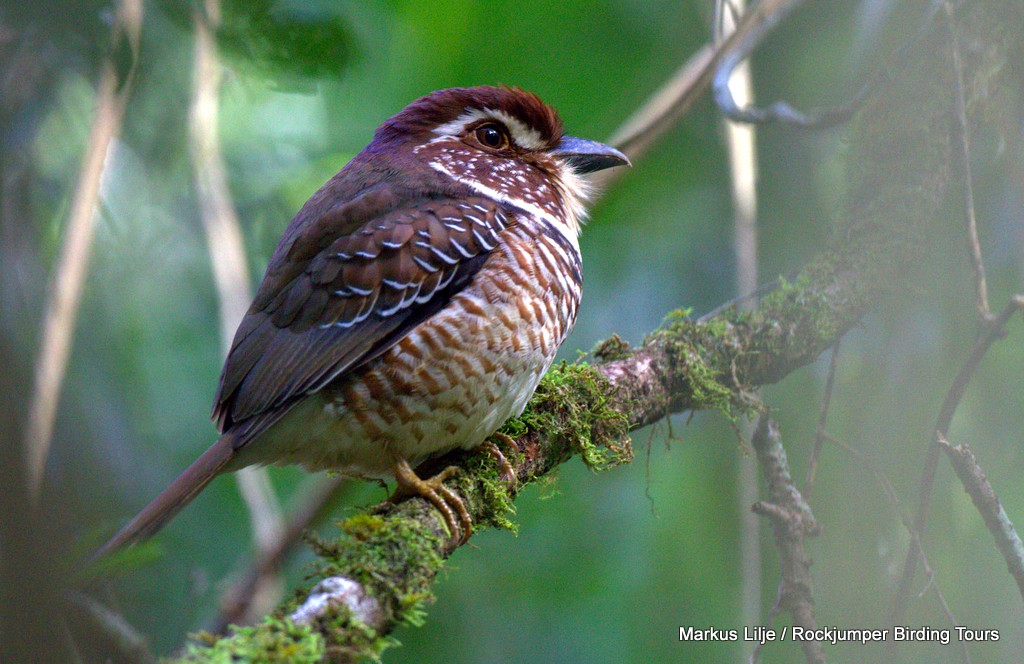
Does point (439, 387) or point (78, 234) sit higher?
point (78, 234)

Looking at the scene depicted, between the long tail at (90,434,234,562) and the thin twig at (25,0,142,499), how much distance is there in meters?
0.63

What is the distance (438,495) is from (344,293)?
0.66 meters

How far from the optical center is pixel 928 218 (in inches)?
118

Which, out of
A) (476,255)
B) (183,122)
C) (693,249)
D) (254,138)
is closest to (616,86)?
(693,249)

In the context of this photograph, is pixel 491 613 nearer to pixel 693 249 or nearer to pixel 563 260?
pixel 563 260

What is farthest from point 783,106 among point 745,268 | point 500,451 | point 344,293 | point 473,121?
point 344,293

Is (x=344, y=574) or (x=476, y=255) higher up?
(x=476, y=255)

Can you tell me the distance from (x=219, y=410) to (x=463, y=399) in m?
0.79

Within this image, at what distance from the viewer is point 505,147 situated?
9.97 feet

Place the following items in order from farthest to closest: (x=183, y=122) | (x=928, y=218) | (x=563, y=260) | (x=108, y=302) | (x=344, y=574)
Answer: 1. (x=108, y=302)
2. (x=183, y=122)
3. (x=928, y=218)
4. (x=563, y=260)
5. (x=344, y=574)

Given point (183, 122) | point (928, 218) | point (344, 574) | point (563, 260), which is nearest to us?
point (344, 574)

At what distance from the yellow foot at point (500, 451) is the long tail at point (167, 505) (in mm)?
750

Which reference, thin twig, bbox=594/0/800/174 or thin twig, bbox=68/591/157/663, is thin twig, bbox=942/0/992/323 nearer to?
thin twig, bbox=594/0/800/174

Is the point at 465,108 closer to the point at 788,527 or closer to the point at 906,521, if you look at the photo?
the point at 788,527
